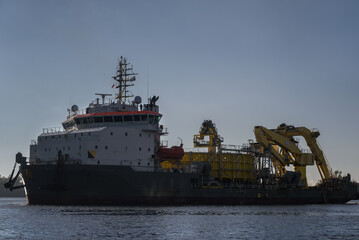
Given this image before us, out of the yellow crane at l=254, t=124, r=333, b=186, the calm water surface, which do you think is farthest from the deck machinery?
the calm water surface

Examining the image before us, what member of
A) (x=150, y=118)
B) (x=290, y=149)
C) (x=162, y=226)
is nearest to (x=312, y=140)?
(x=290, y=149)

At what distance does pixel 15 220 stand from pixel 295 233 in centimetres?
2026

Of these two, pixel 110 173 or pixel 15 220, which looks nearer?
pixel 15 220

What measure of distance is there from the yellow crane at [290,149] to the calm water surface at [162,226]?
2507cm

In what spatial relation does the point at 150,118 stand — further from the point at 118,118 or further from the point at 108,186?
the point at 108,186

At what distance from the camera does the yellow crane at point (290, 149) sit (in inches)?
2697

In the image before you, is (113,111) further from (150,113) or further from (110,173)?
(110,173)

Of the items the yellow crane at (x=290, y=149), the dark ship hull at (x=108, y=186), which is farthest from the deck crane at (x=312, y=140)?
the dark ship hull at (x=108, y=186)

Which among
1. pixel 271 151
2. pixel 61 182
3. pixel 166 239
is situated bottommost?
pixel 166 239

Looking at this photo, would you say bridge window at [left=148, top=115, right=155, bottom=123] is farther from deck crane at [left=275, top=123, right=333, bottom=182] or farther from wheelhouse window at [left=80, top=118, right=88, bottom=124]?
deck crane at [left=275, top=123, right=333, bottom=182]

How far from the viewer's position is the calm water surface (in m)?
30.7

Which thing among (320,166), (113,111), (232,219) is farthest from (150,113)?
(320,166)

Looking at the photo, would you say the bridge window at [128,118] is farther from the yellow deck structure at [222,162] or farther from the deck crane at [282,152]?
the deck crane at [282,152]

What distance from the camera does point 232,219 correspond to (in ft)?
133
